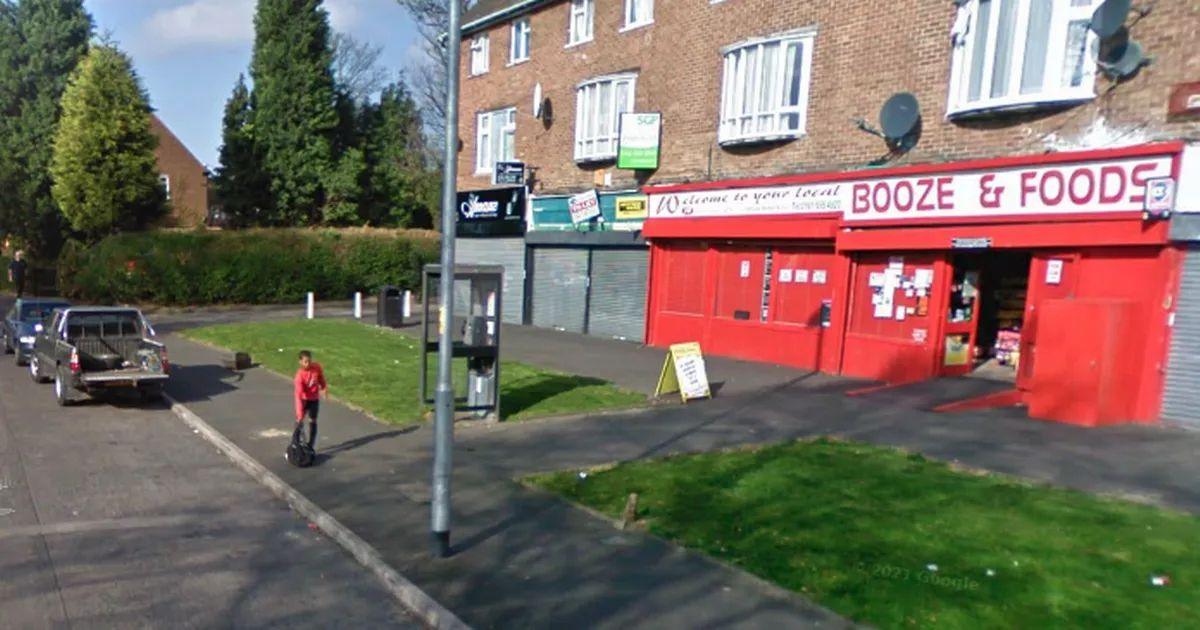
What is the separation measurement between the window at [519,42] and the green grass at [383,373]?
30.9ft

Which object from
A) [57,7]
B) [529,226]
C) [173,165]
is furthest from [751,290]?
[173,165]

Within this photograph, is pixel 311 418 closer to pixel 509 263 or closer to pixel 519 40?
pixel 509 263

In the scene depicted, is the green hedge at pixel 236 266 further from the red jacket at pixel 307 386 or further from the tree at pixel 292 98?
the red jacket at pixel 307 386

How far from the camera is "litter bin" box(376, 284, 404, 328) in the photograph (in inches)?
843

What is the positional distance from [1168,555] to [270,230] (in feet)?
102

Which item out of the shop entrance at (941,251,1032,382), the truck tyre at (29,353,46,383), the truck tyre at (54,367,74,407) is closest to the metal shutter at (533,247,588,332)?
the shop entrance at (941,251,1032,382)

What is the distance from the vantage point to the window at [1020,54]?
10930 millimetres

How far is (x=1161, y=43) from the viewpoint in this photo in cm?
1010

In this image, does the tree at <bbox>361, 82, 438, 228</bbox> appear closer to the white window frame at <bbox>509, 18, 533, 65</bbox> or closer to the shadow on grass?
the white window frame at <bbox>509, 18, 533, 65</bbox>

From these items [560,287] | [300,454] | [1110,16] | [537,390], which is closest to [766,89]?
[1110,16]

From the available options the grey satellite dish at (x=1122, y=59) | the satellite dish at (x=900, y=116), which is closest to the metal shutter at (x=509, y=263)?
the satellite dish at (x=900, y=116)

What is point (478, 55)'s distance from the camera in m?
25.7

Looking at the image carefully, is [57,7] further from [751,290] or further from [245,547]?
[245,547]

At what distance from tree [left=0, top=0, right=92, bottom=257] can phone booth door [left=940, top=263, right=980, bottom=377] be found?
121 ft
